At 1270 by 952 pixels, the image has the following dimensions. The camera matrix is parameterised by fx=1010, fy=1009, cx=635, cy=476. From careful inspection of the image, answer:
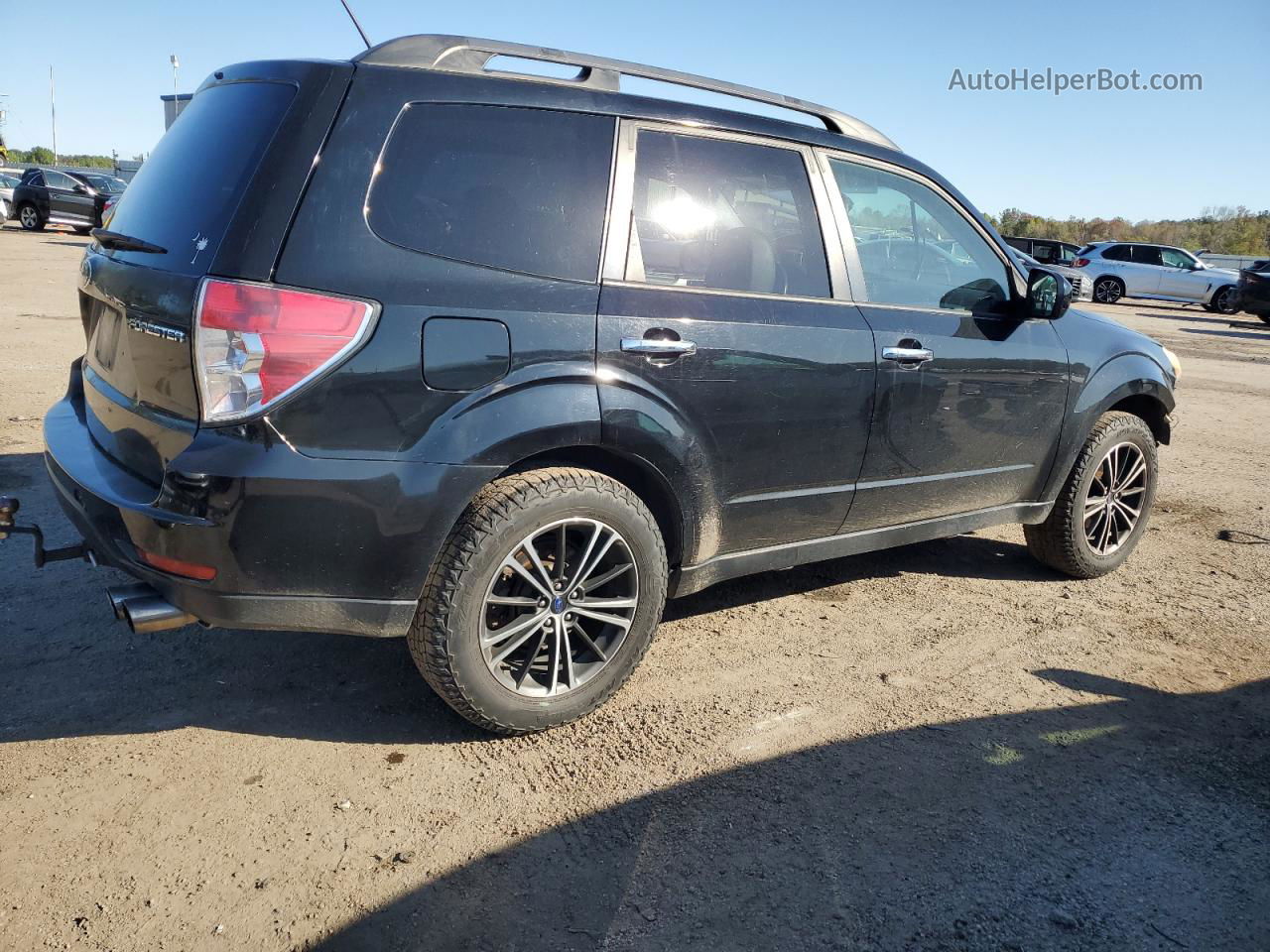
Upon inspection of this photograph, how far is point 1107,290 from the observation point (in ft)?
88.9

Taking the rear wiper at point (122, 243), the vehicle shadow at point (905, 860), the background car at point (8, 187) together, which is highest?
the background car at point (8, 187)

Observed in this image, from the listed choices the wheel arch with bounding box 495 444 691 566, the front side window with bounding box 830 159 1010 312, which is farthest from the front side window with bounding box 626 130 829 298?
the wheel arch with bounding box 495 444 691 566

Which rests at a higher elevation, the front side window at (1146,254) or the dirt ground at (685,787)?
the front side window at (1146,254)

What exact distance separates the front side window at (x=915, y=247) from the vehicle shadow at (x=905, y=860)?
1.74 meters

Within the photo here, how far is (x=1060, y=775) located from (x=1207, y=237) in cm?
5607

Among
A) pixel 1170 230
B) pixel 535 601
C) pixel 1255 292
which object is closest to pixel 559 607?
pixel 535 601

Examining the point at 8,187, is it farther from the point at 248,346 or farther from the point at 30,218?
the point at 248,346

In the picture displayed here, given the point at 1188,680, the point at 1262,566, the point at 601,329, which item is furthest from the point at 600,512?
the point at 1262,566

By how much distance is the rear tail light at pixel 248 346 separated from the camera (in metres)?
2.57

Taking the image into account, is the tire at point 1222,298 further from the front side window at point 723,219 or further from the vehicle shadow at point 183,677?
the vehicle shadow at point 183,677

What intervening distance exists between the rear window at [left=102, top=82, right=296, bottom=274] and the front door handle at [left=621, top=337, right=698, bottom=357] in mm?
1175

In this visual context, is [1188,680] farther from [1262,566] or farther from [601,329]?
[601,329]

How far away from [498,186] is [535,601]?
125 cm

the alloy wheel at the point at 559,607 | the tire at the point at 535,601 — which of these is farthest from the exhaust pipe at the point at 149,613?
the alloy wheel at the point at 559,607
